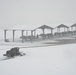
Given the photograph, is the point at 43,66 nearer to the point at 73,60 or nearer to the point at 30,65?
the point at 30,65

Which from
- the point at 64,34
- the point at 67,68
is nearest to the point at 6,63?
the point at 67,68

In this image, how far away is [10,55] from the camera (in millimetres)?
11172

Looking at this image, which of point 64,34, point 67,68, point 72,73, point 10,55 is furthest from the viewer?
point 64,34

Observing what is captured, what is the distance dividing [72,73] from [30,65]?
2.64 metres

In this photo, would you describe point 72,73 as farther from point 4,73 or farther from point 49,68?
point 4,73

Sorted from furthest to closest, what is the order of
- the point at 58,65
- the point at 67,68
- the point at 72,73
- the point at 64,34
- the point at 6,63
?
1. the point at 64,34
2. the point at 6,63
3. the point at 58,65
4. the point at 67,68
5. the point at 72,73

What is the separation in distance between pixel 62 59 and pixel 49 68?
6.09 feet

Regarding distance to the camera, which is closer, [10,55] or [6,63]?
[6,63]

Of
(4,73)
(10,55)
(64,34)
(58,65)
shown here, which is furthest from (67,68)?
(64,34)

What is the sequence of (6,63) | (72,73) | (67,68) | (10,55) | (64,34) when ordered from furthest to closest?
(64,34) → (10,55) → (6,63) → (67,68) → (72,73)

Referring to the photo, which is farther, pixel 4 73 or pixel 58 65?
pixel 58 65

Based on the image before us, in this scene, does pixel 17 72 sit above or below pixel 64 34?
below

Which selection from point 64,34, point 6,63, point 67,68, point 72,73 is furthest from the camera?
point 64,34

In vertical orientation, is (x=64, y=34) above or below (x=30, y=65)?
above
